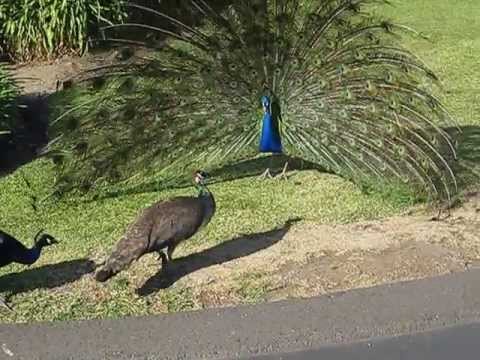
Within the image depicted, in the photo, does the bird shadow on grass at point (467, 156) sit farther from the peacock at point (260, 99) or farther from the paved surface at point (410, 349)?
the paved surface at point (410, 349)

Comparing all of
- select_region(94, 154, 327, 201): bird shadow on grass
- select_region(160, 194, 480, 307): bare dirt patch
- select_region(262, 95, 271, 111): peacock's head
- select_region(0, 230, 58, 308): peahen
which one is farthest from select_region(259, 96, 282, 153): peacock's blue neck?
select_region(0, 230, 58, 308): peahen

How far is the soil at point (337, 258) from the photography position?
6.32 metres

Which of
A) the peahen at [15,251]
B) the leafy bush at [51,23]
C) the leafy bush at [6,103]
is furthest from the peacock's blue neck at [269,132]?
the leafy bush at [51,23]

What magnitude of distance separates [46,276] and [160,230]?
0.93m

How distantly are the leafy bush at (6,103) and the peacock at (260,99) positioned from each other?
139cm

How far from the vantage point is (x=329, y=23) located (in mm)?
7832

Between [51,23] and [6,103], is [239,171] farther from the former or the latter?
[51,23]

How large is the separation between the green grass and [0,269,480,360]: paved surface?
19cm

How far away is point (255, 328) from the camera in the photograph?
18.9ft

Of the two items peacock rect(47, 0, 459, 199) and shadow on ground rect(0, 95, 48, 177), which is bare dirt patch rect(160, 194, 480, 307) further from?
shadow on ground rect(0, 95, 48, 177)

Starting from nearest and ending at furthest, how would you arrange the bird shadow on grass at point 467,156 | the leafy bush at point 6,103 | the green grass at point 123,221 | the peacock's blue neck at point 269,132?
the green grass at point 123,221
the peacock's blue neck at point 269,132
the bird shadow on grass at point 467,156
the leafy bush at point 6,103

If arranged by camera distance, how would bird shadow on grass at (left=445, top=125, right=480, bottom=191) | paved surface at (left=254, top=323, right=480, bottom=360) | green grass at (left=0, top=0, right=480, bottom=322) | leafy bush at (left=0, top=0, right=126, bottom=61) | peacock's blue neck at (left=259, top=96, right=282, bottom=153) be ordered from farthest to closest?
leafy bush at (left=0, top=0, right=126, bottom=61)
bird shadow on grass at (left=445, top=125, right=480, bottom=191)
peacock's blue neck at (left=259, top=96, right=282, bottom=153)
green grass at (left=0, top=0, right=480, bottom=322)
paved surface at (left=254, top=323, right=480, bottom=360)

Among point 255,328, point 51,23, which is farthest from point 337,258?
point 51,23

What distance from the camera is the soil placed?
6324 mm
